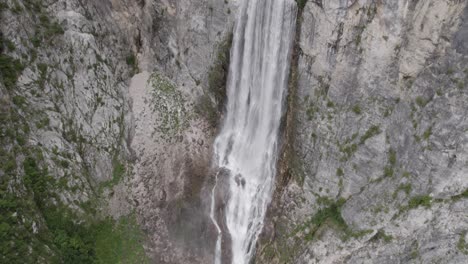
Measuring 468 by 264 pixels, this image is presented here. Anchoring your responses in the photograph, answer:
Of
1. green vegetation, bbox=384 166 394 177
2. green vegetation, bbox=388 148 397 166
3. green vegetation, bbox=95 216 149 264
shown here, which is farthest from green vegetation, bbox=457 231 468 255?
green vegetation, bbox=95 216 149 264

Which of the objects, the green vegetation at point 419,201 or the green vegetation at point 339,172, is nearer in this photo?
the green vegetation at point 419,201

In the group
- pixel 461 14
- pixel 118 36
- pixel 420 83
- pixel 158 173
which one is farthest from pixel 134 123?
pixel 461 14

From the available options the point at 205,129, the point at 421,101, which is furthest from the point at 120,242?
the point at 421,101

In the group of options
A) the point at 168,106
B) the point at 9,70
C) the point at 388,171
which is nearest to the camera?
the point at 9,70

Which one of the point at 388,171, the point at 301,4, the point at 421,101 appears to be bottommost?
the point at 388,171

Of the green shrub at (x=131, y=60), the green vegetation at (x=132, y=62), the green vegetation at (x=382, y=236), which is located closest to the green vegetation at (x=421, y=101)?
the green vegetation at (x=382, y=236)

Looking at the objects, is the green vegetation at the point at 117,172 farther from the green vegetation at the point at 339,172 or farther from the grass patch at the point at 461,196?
the grass patch at the point at 461,196

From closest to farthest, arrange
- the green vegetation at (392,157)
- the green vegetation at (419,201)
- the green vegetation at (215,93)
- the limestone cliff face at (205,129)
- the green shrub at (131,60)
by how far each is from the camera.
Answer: the limestone cliff face at (205,129) → the green vegetation at (419,201) → the green vegetation at (392,157) → the green shrub at (131,60) → the green vegetation at (215,93)

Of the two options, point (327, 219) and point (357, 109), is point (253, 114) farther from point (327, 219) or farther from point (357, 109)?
point (327, 219)
